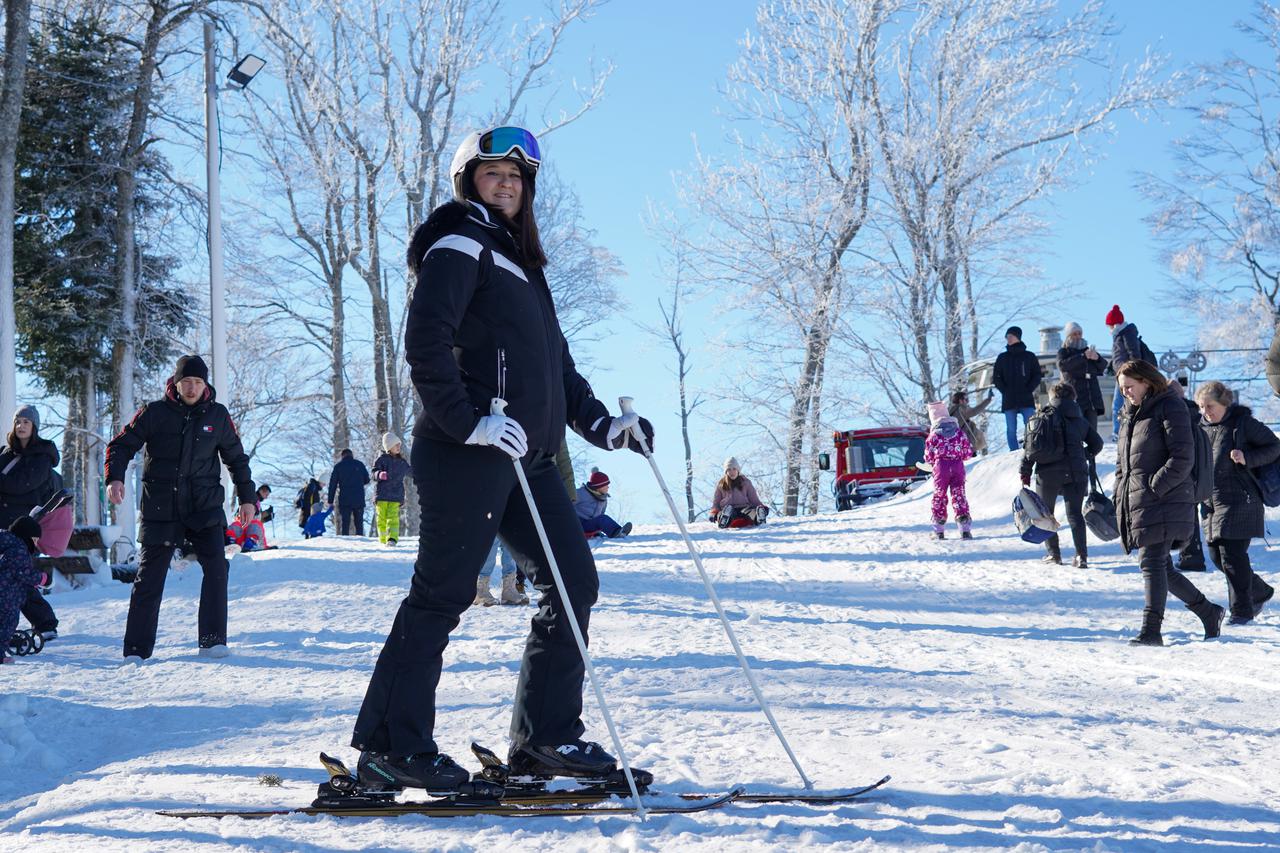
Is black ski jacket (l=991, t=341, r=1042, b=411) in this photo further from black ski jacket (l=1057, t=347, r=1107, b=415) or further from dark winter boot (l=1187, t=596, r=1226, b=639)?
dark winter boot (l=1187, t=596, r=1226, b=639)

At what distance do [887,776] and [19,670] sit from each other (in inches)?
229

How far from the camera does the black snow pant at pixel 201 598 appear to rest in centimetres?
727

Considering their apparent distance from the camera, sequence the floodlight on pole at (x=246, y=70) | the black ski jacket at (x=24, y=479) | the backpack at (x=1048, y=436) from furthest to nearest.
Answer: the floodlight on pole at (x=246, y=70), the backpack at (x=1048, y=436), the black ski jacket at (x=24, y=479)

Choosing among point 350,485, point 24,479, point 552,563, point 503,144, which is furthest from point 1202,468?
point 350,485

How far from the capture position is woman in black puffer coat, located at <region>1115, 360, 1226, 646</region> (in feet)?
22.6

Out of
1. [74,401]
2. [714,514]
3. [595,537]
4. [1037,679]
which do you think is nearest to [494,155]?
[1037,679]

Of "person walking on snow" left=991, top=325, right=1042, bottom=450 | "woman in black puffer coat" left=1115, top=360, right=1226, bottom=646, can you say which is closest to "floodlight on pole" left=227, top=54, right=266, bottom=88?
"person walking on snow" left=991, top=325, right=1042, bottom=450

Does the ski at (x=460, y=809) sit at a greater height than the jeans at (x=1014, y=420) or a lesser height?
lesser

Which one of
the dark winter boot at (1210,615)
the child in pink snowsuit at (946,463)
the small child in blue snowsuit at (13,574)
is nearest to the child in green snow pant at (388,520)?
the child in pink snowsuit at (946,463)

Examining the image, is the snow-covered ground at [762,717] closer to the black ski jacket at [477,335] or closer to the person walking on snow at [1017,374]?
the black ski jacket at [477,335]

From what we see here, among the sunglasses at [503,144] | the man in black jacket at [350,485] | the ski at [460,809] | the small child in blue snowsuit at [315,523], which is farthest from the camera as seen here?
the small child in blue snowsuit at [315,523]

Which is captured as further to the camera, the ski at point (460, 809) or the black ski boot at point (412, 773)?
the black ski boot at point (412, 773)

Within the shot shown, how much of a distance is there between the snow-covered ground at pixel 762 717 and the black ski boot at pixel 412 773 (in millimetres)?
122

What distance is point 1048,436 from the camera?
1116 centimetres
